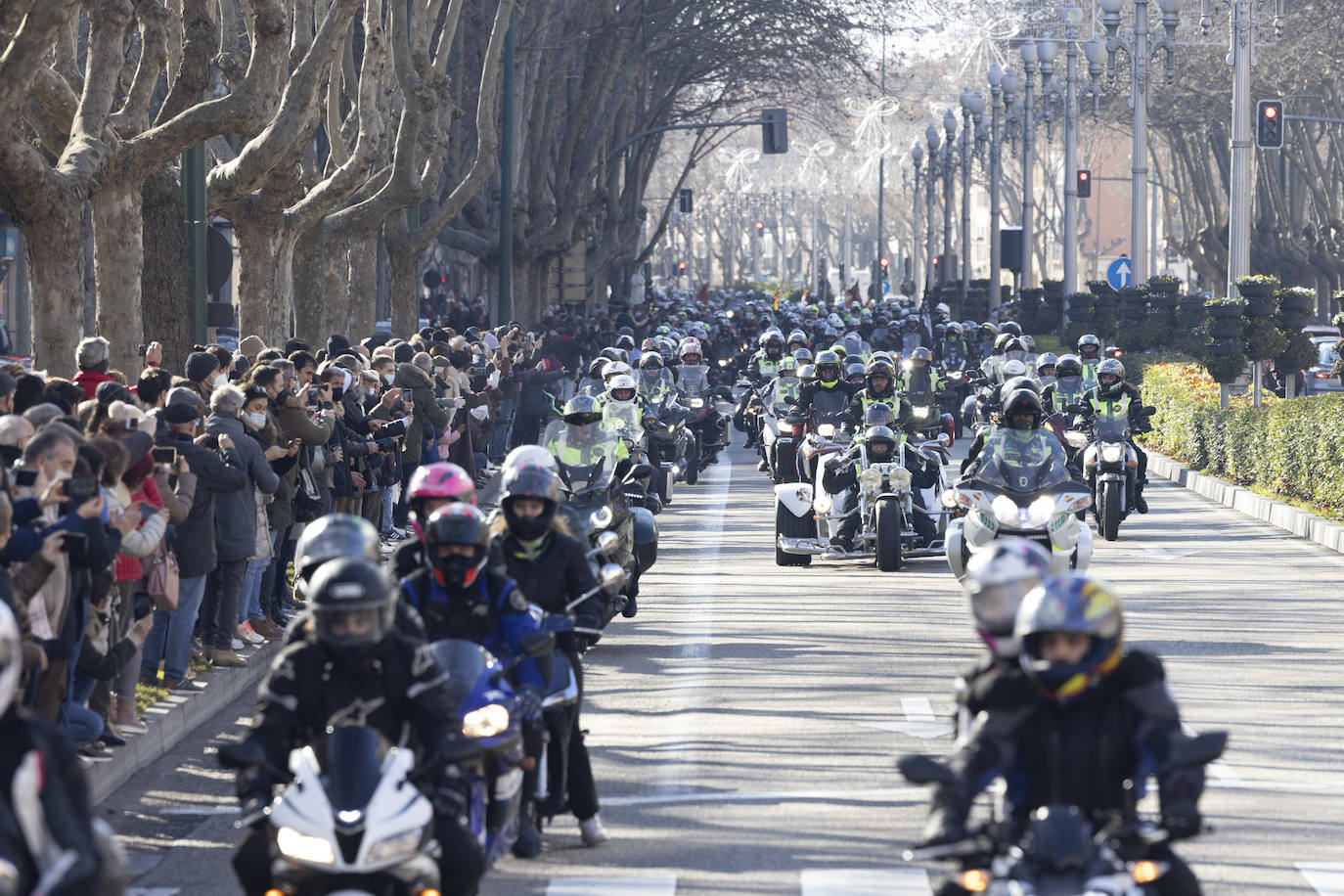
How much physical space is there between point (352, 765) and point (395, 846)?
27cm

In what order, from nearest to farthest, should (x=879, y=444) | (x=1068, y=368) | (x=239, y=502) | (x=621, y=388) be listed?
(x=239, y=502)
(x=879, y=444)
(x=621, y=388)
(x=1068, y=368)

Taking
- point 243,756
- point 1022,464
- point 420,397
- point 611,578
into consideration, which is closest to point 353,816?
point 243,756

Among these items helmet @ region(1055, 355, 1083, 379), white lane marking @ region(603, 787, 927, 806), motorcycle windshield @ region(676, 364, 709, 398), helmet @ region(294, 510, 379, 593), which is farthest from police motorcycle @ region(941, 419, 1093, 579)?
motorcycle windshield @ region(676, 364, 709, 398)

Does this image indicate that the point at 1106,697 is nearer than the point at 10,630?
No

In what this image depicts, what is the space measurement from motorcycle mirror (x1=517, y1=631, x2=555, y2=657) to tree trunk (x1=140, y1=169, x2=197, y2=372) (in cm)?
1320

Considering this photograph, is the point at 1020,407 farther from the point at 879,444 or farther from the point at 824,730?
the point at 824,730

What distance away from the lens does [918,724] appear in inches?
475

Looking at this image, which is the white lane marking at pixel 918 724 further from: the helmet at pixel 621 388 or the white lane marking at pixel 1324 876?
the helmet at pixel 621 388

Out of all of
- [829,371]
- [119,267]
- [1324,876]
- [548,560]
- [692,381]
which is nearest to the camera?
[1324,876]

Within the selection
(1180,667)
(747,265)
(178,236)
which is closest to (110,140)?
(178,236)

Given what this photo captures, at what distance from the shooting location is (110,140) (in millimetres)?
18547

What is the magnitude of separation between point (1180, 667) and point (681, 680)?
2.78m

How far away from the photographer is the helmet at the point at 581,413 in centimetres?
1542

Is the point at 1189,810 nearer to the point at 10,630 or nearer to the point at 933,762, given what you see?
the point at 933,762
